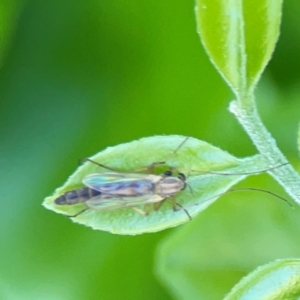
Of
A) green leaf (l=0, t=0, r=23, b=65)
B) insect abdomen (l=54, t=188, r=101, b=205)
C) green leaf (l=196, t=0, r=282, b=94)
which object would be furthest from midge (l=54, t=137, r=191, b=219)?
green leaf (l=0, t=0, r=23, b=65)

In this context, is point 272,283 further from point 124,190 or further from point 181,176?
point 124,190

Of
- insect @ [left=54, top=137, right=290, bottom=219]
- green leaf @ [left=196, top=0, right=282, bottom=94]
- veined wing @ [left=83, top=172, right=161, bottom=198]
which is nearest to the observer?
green leaf @ [left=196, top=0, right=282, bottom=94]

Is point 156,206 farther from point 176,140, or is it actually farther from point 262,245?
point 262,245

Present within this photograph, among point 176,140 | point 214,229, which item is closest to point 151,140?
point 176,140

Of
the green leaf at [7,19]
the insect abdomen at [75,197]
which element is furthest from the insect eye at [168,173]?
the green leaf at [7,19]

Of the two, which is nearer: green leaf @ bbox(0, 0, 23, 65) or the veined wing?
the veined wing

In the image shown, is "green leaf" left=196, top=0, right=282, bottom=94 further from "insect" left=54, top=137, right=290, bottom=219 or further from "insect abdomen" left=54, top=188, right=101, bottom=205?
"insect abdomen" left=54, top=188, right=101, bottom=205

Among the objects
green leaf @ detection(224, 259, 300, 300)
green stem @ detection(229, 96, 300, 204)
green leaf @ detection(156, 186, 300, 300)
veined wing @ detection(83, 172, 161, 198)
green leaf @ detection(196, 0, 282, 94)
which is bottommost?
green leaf @ detection(156, 186, 300, 300)
